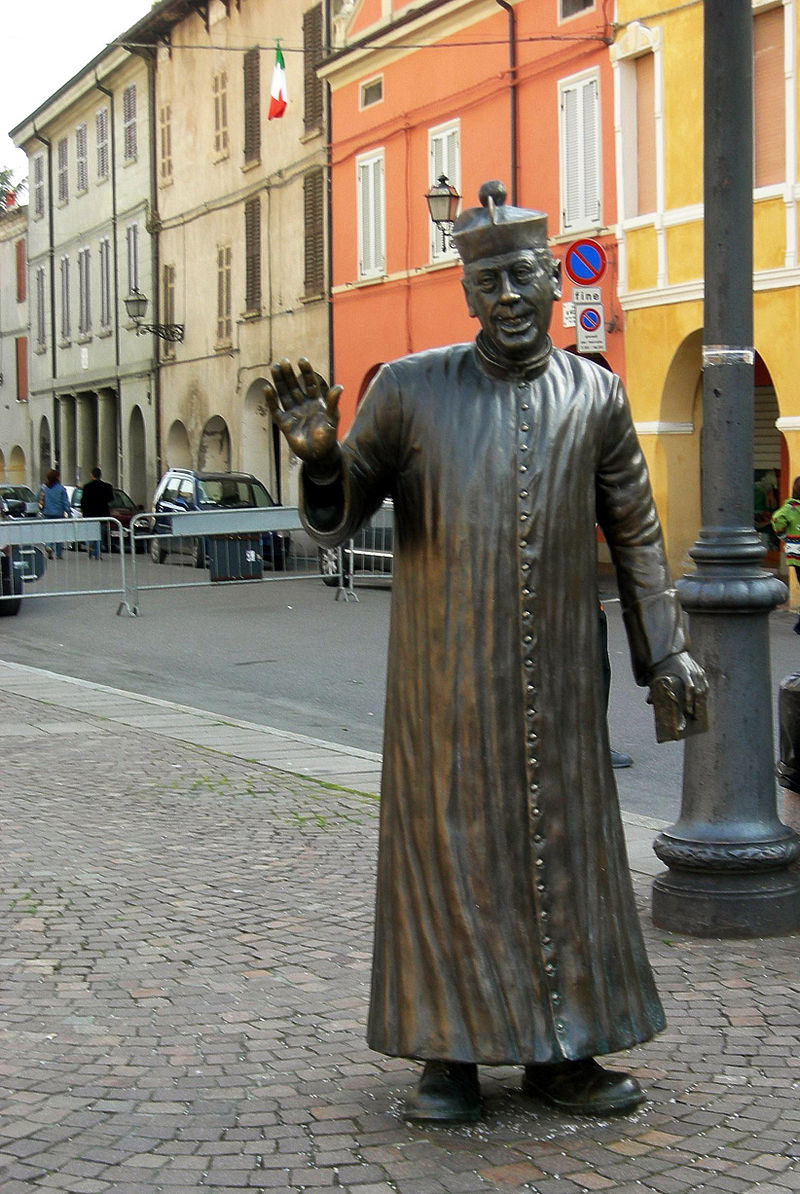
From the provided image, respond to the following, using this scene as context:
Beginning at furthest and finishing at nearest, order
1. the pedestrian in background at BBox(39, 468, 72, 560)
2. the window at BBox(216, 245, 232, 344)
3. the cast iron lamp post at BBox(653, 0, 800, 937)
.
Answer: the window at BBox(216, 245, 232, 344) < the pedestrian in background at BBox(39, 468, 72, 560) < the cast iron lamp post at BBox(653, 0, 800, 937)

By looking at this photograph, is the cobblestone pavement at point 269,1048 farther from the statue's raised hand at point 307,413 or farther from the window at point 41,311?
the window at point 41,311

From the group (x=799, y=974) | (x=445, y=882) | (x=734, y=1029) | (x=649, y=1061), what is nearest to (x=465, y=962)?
(x=445, y=882)

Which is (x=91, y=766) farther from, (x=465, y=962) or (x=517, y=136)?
(x=517, y=136)

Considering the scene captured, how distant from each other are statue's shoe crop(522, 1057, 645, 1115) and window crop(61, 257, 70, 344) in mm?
44778

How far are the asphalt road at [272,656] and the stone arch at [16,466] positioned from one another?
1261 inches

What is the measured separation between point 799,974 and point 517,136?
20.3 m

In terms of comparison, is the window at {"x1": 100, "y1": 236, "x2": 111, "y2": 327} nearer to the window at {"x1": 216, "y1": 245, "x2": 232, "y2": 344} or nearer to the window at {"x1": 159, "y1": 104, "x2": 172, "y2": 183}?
the window at {"x1": 159, "y1": 104, "x2": 172, "y2": 183}

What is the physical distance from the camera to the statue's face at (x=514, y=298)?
147 inches

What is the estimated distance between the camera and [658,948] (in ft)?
17.7

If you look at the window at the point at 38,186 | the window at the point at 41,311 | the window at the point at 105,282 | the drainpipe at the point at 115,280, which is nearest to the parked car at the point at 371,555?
the drainpipe at the point at 115,280

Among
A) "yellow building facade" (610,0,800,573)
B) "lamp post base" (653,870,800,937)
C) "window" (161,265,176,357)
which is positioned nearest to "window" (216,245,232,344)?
"window" (161,265,176,357)

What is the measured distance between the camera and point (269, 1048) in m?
4.51

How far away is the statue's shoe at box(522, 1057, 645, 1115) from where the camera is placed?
383cm

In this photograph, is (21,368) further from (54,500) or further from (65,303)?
(54,500)
